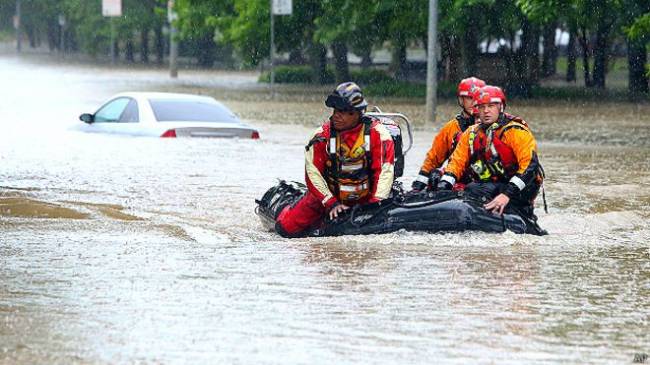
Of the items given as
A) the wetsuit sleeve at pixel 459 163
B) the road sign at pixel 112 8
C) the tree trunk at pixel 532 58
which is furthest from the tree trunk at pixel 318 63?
the wetsuit sleeve at pixel 459 163

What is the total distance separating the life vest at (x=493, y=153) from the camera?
12.4 metres

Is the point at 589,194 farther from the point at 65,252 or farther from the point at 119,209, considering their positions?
the point at 65,252

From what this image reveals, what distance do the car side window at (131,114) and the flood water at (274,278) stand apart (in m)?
2.59

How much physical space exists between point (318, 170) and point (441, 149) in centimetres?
153

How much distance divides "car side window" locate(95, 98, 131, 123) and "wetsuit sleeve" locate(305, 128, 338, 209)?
11.4 m

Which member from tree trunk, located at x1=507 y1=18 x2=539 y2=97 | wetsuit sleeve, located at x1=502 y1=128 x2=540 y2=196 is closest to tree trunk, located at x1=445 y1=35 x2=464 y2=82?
tree trunk, located at x1=507 y1=18 x2=539 y2=97

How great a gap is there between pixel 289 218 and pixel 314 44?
126 ft

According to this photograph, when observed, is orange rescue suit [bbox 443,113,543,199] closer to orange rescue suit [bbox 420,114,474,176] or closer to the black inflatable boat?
the black inflatable boat

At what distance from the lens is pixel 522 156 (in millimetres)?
12273

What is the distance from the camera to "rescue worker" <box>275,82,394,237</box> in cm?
1201

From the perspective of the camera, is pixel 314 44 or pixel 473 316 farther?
pixel 314 44

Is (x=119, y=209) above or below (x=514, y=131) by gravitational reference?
below

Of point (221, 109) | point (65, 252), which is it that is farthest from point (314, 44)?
point (65, 252)

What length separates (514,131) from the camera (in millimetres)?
12328
